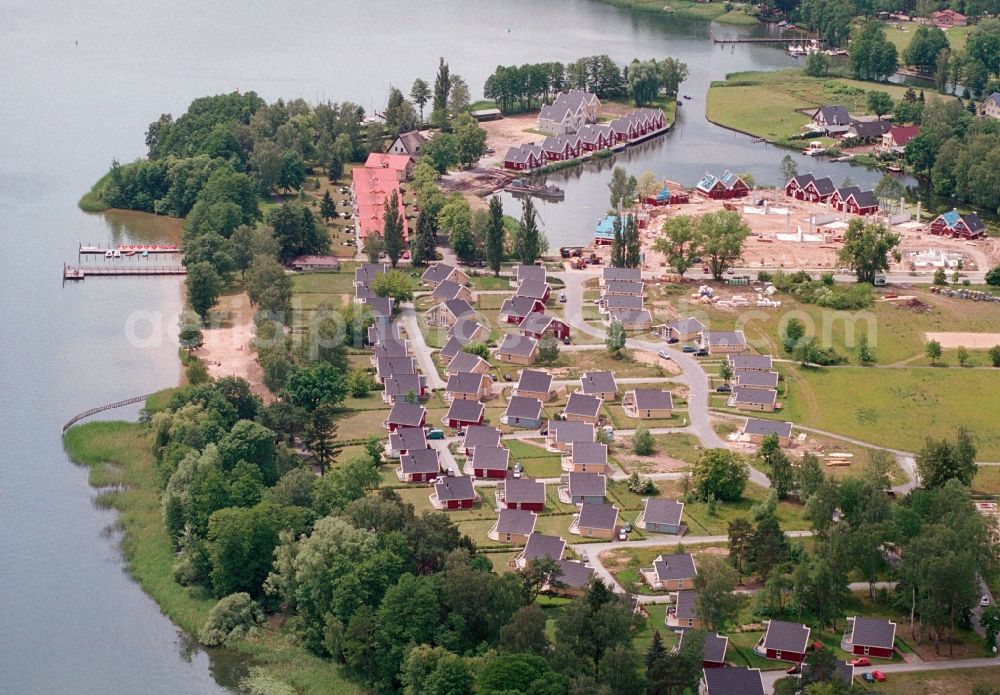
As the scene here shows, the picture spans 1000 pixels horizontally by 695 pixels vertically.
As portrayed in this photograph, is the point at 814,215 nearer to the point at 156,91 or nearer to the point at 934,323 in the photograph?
the point at 934,323

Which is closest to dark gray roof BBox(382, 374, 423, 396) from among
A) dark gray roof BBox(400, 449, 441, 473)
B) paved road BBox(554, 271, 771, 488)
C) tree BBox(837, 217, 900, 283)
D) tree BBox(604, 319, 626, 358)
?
dark gray roof BBox(400, 449, 441, 473)

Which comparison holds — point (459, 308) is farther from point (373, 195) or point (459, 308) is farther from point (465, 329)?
point (373, 195)

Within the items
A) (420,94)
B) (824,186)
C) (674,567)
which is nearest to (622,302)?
(824,186)

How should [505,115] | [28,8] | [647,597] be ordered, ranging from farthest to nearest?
[28,8], [505,115], [647,597]

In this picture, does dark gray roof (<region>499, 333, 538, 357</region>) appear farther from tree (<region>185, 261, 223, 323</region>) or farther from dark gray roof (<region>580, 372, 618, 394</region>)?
tree (<region>185, 261, 223, 323</region>)

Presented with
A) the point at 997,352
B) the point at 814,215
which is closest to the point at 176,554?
the point at 997,352
